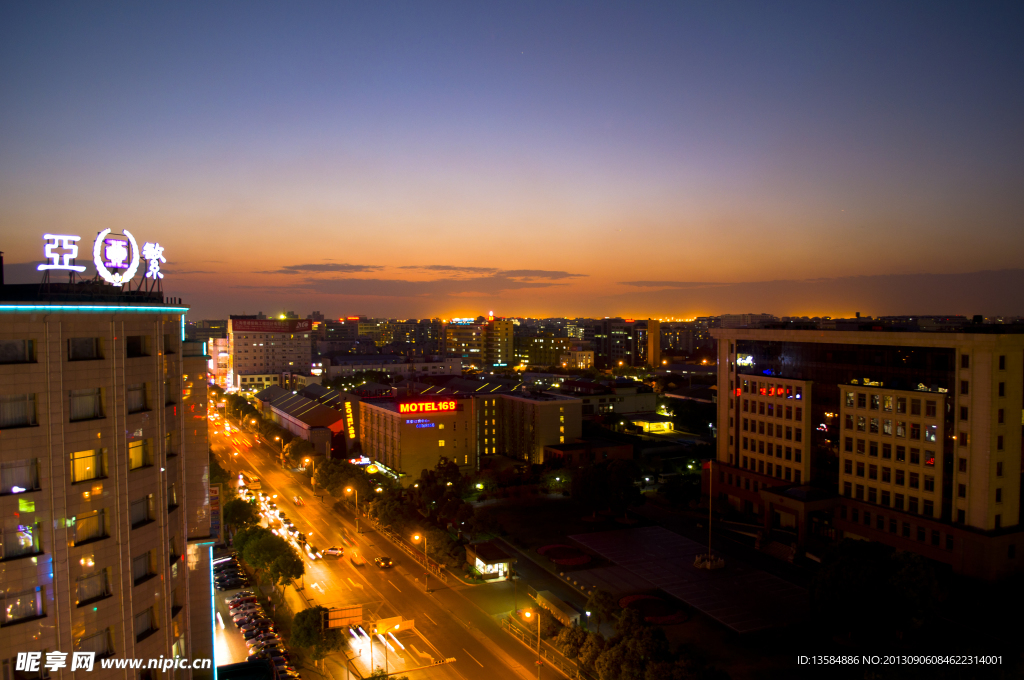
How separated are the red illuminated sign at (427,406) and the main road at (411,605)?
12.2 meters

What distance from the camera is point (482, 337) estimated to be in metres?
192

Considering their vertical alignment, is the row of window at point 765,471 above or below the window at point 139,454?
below

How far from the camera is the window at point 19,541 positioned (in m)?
15.3

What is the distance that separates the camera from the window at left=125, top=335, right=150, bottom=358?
17.9 metres

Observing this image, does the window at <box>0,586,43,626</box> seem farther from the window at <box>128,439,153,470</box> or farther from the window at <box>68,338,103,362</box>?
the window at <box>68,338,103,362</box>

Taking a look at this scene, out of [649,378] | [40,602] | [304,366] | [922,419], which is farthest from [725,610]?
[304,366]

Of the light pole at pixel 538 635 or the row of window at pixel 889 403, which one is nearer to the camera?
the light pole at pixel 538 635

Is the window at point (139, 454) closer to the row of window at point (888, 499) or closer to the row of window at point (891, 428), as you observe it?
the row of window at point (891, 428)

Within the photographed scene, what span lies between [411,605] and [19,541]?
962 inches

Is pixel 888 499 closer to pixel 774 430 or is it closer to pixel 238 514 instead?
pixel 774 430

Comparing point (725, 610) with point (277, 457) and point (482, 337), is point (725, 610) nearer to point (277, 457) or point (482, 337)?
point (277, 457)

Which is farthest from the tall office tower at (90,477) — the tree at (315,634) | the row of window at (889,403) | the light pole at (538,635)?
the row of window at (889,403)

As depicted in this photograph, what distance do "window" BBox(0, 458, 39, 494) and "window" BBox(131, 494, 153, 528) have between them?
270 centimetres

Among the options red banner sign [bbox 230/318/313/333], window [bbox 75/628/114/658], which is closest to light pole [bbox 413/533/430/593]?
window [bbox 75/628/114/658]
